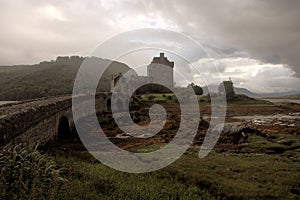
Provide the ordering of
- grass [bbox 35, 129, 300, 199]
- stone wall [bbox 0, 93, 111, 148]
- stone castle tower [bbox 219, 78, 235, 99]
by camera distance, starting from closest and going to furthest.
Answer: grass [bbox 35, 129, 300, 199]
stone wall [bbox 0, 93, 111, 148]
stone castle tower [bbox 219, 78, 235, 99]

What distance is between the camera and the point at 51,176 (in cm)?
1011

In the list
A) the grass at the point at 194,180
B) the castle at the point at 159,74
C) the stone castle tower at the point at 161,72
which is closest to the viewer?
the grass at the point at 194,180

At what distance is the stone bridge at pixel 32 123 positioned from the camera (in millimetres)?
11913

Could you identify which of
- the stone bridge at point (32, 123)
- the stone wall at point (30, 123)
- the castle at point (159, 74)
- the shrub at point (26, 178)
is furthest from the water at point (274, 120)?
the castle at point (159, 74)

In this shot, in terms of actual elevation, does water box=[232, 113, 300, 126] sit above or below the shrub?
below

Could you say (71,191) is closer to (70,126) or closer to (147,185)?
(147,185)

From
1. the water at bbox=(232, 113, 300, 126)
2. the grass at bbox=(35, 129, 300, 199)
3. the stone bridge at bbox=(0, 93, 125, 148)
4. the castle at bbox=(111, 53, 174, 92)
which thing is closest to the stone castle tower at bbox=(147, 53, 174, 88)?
the castle at bbox=(111, 53, 174, 92)

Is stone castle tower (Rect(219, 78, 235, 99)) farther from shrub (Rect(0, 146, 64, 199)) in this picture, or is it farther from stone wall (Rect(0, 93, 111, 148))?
shrub (Rect(0, 146, 64, 199))

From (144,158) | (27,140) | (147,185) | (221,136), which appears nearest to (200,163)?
(144,158)

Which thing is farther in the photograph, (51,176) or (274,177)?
(274,177)

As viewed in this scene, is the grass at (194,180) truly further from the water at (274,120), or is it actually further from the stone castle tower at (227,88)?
the stone castle tower at (227,88)

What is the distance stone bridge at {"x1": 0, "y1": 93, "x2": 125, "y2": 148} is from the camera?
1191 cm

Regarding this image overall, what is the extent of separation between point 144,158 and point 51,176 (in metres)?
9.21

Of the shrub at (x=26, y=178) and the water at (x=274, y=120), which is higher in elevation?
the shrub at (x=26, y=178)
